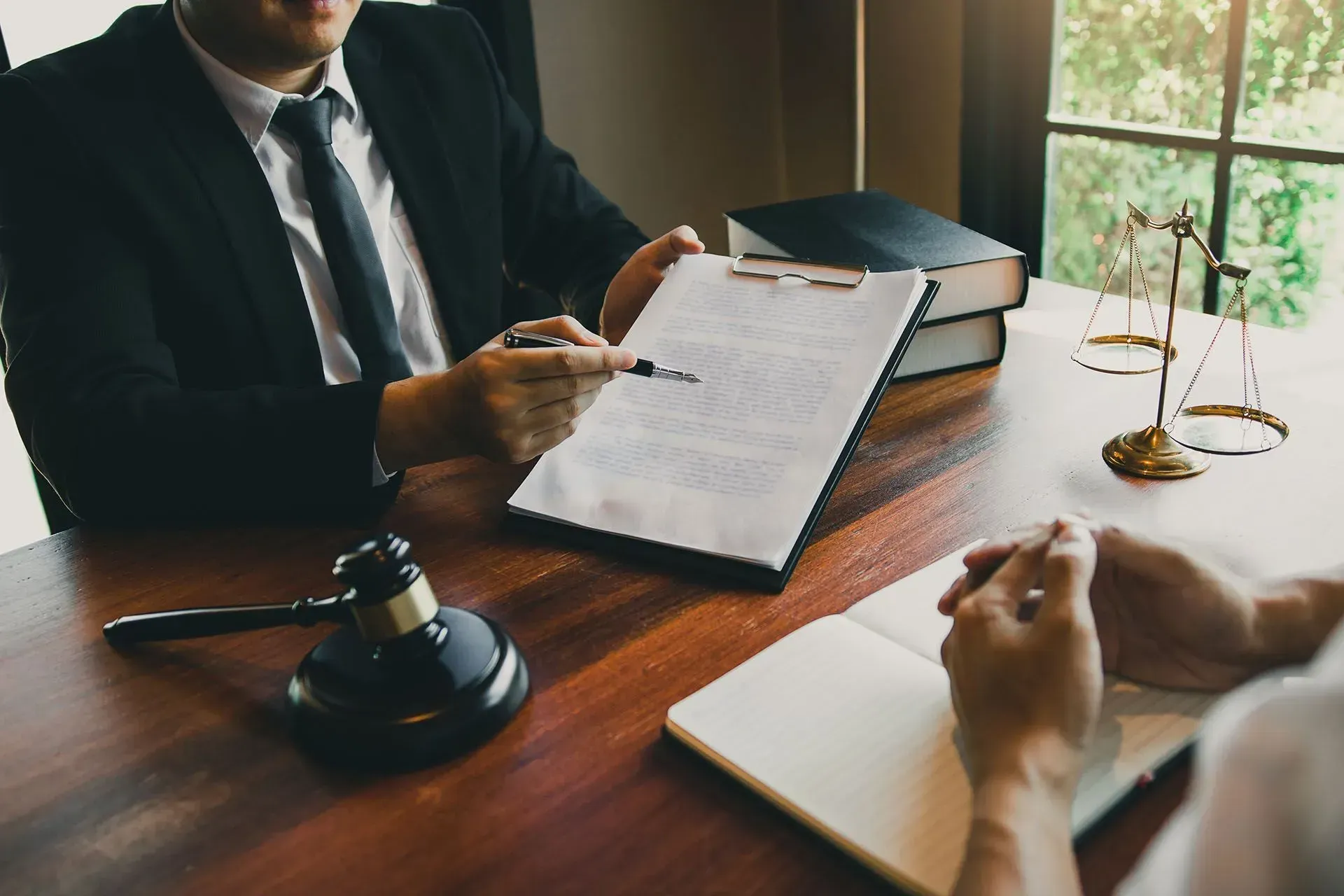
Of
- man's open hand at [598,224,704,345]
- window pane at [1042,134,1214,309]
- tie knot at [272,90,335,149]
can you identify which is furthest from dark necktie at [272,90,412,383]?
window pane at [1042,134,1214,309]

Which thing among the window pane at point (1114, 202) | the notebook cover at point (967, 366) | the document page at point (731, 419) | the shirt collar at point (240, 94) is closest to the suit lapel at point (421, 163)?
the shirt collar at point (240, 94)

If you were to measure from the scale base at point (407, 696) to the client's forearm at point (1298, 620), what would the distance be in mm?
503

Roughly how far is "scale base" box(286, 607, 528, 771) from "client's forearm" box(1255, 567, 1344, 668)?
0.50 m

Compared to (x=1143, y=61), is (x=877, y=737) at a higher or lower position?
lower

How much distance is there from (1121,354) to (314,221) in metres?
1.02

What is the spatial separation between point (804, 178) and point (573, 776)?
245 centimetres

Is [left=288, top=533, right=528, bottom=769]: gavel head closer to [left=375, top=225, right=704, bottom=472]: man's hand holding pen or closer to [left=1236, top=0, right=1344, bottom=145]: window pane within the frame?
[left=375, top=225, right=704, bottom=472]: man's hand holding pen

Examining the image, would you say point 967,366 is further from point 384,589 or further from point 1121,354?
point 384,589

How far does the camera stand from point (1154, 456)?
3.55 feet

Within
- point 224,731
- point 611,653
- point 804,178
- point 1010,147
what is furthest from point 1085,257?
point 224,731

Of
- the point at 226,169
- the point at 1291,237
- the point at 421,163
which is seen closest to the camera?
the point at 226,169

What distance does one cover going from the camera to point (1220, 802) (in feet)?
1.21

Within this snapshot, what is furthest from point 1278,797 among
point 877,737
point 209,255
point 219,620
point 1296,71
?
point 1296,71

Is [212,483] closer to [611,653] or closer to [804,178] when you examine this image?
[611,653]
